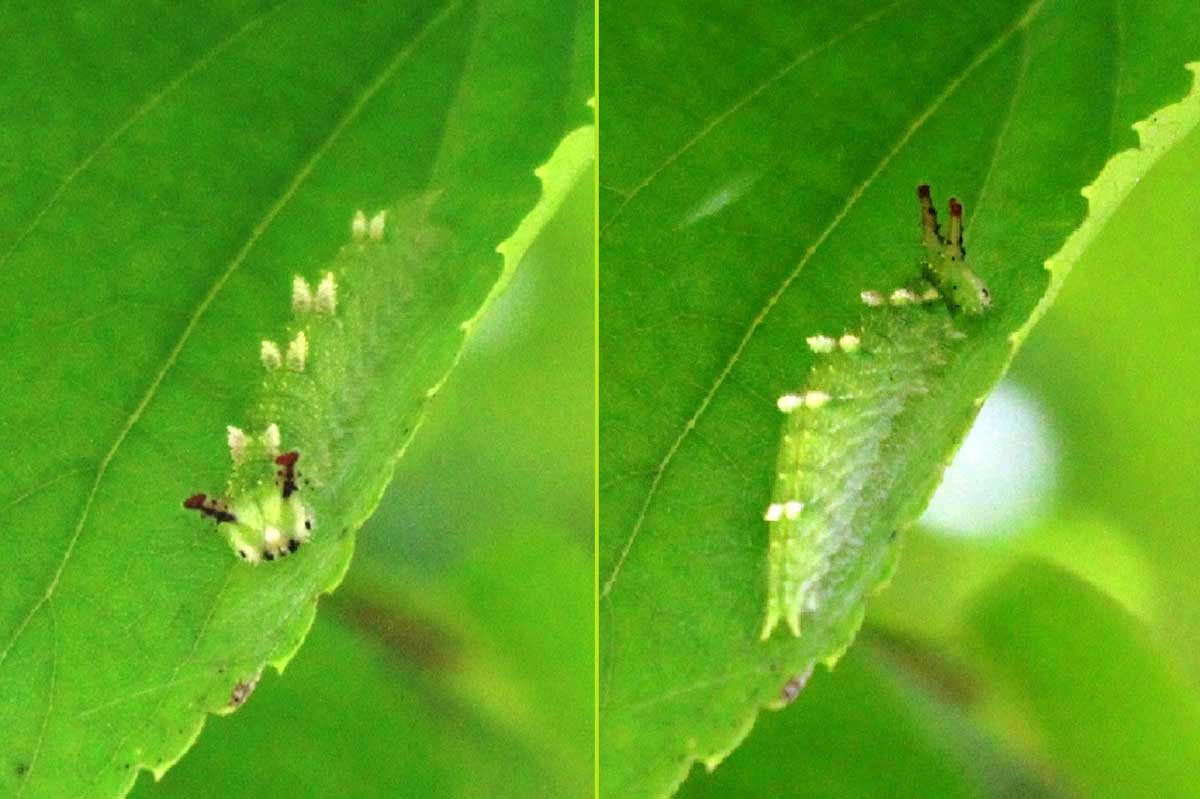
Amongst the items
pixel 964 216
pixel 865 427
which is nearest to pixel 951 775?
pixel 865 427

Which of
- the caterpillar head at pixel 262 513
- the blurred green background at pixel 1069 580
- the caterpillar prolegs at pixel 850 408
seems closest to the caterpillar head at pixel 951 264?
the caterpillar prolegs at pixel 850 408

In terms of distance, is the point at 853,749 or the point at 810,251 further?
the point at 853,749

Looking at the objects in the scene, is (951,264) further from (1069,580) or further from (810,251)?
(1069,580)

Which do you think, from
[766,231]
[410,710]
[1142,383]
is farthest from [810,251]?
[410,710]

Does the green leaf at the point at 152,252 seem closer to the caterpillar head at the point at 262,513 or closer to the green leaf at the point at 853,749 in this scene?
the caterpillar head at the point at 262,513

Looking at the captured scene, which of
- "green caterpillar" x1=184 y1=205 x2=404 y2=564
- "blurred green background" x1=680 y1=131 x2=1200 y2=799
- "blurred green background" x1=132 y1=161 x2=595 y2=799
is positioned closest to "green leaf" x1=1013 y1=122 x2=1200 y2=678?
"blurred green background" x1=680 y1=131 x2=1200 y2=799

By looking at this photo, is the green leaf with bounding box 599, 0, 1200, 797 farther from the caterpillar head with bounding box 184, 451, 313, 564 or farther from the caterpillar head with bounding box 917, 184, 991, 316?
the caterpillar head with bounding box 184, 451, 313, 564
